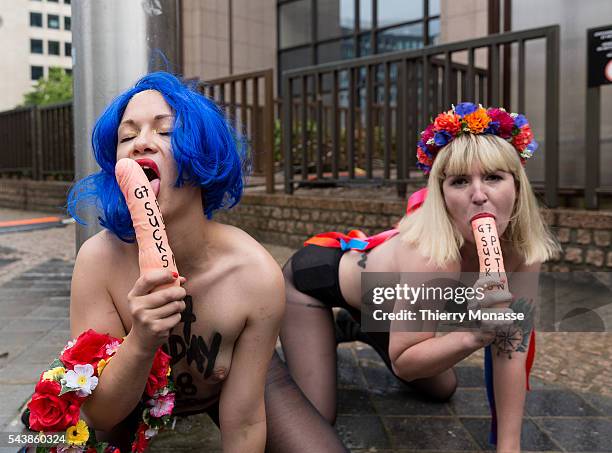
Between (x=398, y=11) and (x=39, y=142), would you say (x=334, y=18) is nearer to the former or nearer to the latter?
(x=398, y=11)

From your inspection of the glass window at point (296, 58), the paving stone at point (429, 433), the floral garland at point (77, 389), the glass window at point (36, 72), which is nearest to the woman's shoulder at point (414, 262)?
the paving stone at point (429, 433)

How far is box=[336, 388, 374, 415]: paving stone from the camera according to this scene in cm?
286

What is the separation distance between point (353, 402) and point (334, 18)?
43.2 ft

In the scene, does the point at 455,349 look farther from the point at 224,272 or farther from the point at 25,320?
the point at 25,320

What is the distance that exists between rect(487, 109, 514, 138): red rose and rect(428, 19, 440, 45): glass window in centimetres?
1115

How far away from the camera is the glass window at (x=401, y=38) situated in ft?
43.2

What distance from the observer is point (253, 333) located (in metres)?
1.76

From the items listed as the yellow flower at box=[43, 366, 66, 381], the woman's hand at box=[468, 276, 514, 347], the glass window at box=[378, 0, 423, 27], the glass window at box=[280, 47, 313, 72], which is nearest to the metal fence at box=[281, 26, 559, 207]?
the woman's hand at box=[468, 276, 514, 347]

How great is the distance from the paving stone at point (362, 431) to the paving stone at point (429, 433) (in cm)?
4

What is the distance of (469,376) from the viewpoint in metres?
3.31

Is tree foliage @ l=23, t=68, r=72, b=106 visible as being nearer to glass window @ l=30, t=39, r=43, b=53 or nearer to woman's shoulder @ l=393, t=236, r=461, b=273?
glass window @ l=30, t=39, r=43, b=53

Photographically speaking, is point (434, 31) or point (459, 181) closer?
point (459, 181)

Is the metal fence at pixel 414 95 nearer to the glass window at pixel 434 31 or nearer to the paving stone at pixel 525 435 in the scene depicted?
the paving stone at pixel 525 435

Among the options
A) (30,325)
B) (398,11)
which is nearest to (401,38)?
(398,11)
